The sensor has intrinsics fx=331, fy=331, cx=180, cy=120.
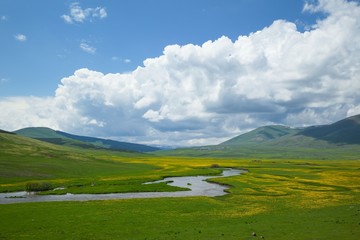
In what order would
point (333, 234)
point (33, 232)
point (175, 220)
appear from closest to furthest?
point (333, 234) < point (33, 232) < point (175, 220)

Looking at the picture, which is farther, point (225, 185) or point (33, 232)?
point (225, 185)

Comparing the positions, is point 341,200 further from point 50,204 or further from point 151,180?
point 151,180

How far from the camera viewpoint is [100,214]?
1885 inches

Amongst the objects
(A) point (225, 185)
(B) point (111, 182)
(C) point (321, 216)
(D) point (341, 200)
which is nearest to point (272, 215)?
(C) point (321, 216)

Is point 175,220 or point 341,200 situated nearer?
point 175,220

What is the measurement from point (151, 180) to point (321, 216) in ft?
227

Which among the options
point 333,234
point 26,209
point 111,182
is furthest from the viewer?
point 111,182

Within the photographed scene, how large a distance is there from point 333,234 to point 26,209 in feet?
141

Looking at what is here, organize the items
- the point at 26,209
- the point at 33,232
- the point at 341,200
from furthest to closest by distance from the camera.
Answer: the point at 341,200, the point at 26,209, the point at 33,232

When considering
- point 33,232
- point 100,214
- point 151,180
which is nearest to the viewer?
point 33,232

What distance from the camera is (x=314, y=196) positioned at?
68.1 metres

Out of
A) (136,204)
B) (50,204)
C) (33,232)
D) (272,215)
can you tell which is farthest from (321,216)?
(50,204)

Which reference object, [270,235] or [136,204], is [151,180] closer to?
[136,204]

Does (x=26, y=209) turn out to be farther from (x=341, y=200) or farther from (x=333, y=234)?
(x=341, y=200)
